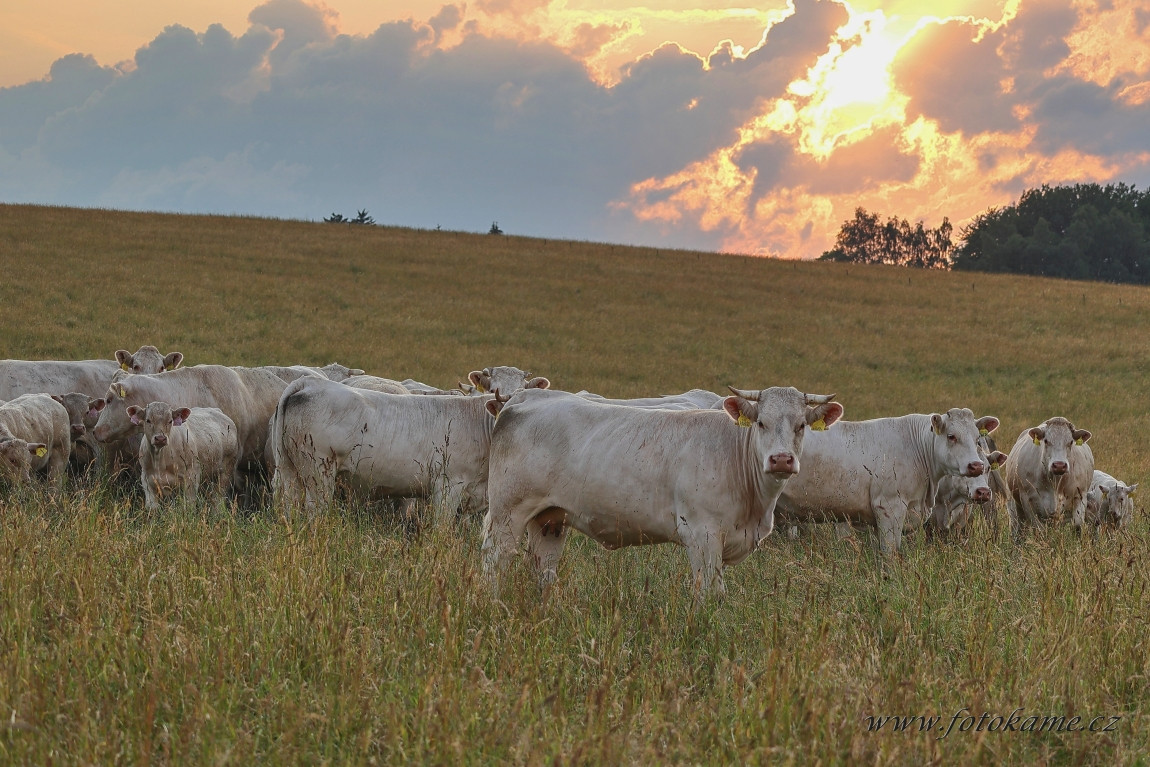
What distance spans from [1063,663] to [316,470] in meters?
7.07

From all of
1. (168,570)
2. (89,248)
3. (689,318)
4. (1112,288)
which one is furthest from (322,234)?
(168,570)

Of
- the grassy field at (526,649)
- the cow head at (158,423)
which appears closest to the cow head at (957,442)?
the grassy field at (526,649)

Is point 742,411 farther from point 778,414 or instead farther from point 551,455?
point 551,455

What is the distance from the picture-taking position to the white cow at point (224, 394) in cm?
1245

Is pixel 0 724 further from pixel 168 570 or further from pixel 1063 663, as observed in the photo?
pixel 1063 663

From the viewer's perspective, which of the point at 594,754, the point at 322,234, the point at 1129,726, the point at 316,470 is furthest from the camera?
the point at 322,234

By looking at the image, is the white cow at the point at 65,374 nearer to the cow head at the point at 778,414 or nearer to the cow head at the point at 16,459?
the cow head at the point at 16,459

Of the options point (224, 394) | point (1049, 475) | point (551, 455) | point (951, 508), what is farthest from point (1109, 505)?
point (224, 394)

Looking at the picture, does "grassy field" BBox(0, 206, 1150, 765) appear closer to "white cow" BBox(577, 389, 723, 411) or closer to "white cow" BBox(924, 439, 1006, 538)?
"white cow" BBox(924, 439, 1006, 538)

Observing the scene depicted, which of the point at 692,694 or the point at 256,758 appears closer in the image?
the point at 256,758

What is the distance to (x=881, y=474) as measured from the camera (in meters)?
10.5

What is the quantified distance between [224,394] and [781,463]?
8.48 meters

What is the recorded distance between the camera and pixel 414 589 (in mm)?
6117

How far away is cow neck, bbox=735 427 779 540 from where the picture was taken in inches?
297
